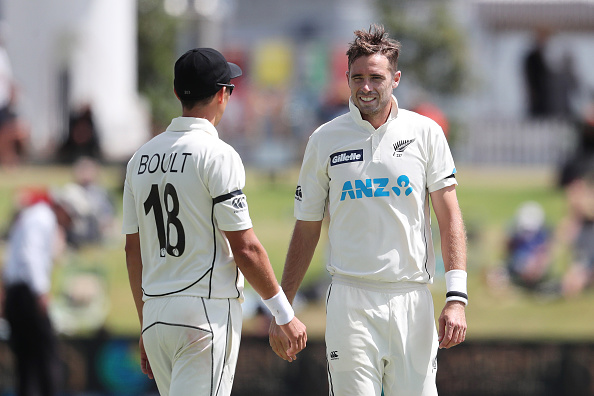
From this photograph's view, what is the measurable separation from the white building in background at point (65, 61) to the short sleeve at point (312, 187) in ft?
47.8

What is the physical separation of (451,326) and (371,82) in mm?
1088

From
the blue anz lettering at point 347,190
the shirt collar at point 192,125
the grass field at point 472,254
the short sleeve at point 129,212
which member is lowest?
the grass field at point 472,254

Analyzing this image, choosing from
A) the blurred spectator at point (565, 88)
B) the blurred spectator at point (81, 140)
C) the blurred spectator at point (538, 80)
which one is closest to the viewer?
the blurred spectator at point (81, 140)

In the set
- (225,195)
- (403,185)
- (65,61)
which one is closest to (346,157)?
(403,185)

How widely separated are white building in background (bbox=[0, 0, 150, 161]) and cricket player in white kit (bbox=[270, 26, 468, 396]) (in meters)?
14.7

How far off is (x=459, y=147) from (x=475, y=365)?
836 centimetres

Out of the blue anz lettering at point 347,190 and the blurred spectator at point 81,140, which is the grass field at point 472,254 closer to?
the blurred spectator at point 81,140

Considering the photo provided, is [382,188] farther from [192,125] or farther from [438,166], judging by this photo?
[192,125]

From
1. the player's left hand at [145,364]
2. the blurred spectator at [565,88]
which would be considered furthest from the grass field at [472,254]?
the player's left hand at [145,364]

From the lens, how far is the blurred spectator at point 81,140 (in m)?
16.2

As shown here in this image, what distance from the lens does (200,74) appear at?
4137 mm

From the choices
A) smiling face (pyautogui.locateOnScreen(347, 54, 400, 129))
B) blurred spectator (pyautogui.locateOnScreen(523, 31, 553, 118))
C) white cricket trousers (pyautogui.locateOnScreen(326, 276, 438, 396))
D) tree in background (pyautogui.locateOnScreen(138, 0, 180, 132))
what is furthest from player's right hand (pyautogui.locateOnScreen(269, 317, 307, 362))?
tree in background (pyautogui.locateOnScreen(138, 0, 180, 132))

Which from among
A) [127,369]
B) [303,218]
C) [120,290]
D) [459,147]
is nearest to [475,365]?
[127,369]

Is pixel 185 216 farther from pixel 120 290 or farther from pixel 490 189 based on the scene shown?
pixel 490 189
